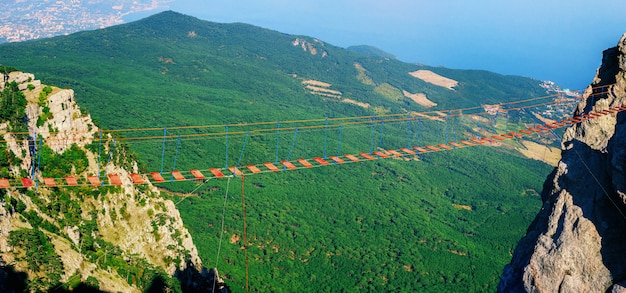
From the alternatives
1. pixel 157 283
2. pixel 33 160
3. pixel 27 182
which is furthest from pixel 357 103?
A: pixel 27 182

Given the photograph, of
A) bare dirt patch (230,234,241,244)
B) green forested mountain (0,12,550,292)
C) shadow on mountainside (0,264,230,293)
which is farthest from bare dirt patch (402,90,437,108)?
shadow on mountainside (0,264,230,293)

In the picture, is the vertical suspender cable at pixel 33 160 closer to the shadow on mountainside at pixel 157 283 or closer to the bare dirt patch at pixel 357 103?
the shadow on mountainside at pixel 157 283

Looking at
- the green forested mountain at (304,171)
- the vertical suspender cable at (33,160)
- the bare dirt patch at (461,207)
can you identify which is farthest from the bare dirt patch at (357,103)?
the vertical suspender cable at (33,160)

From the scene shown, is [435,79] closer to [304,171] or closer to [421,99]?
[421,99]

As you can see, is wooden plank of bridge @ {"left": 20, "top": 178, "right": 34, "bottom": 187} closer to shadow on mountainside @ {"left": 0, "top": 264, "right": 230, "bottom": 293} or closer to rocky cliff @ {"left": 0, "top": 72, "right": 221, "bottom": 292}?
rocky cliff @ {"left": 0, "top": 72, "right": 221, "bottom": 292}

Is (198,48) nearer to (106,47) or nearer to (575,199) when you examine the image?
(106,47)

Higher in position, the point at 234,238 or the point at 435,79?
the point at 435,79

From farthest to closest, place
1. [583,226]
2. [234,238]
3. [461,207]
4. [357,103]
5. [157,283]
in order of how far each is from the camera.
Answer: [357,103], [461,207], [234,238], [157,283], [583,226]
